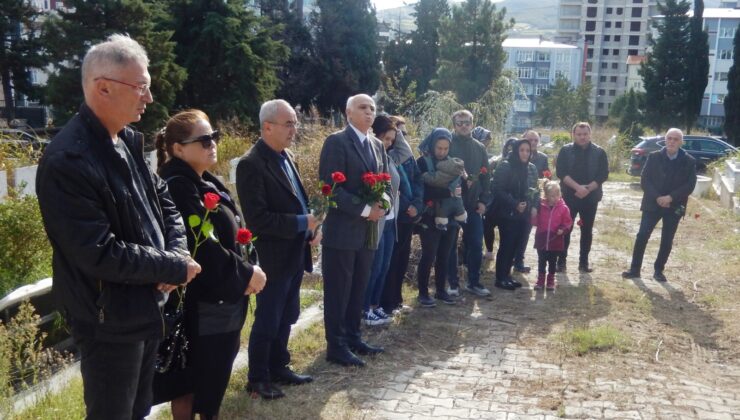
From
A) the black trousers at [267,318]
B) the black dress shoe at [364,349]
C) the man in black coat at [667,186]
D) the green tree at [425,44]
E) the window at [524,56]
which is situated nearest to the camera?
the black trousers at [267,318]

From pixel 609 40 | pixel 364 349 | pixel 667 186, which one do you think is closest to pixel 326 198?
pixel 364 349

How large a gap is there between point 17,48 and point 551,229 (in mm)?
22369

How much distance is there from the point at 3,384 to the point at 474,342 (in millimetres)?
3566

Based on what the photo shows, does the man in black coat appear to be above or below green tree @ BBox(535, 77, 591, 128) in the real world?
above

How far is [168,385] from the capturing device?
3.44 meters

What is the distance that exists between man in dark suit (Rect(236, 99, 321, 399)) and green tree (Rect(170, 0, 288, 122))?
18.8 meters

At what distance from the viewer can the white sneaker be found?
596 cm

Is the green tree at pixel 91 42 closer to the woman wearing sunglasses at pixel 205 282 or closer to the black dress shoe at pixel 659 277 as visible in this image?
the black dress shoe at pixel 659 277

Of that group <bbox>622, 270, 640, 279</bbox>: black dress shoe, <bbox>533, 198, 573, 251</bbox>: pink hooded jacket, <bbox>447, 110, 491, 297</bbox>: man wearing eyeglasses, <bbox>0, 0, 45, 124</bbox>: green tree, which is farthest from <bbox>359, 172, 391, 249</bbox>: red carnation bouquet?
<bbox>0, 0, 45, 124</bbox>: green tree

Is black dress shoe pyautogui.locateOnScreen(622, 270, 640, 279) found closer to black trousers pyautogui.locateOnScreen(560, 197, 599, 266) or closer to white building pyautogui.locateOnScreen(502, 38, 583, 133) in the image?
black trousers pyautogui.locateOnScreen(560, 197, 599, 266)

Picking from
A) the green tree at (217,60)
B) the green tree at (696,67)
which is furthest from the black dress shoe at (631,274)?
the green tree at (696,67)

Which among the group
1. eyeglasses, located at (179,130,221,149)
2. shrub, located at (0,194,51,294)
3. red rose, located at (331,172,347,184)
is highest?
eyeglasses, located at (179,130,221,149)

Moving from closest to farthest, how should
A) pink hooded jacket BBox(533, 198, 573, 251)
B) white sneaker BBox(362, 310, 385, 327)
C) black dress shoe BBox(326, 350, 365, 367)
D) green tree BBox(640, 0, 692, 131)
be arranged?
black dress shoe BBox(326, 350, 365, 367) < white sneaker BBox(362, 310, 385, 327) < pink hooded jacket BBox(533, 198, 573, 251) < green tree BBox(640, 0, 692, 131)

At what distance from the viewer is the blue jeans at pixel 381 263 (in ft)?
18.6
